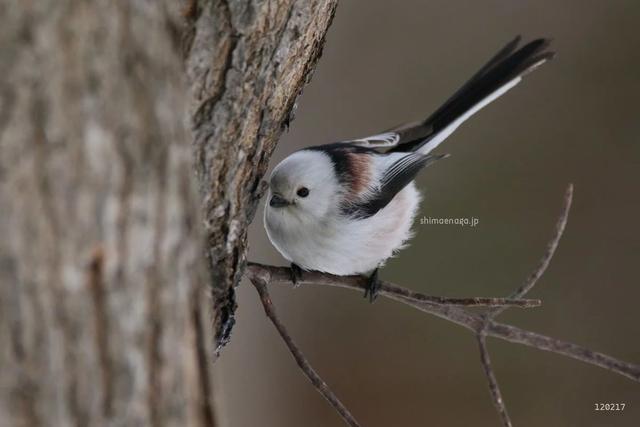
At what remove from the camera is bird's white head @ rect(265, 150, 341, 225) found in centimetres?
174

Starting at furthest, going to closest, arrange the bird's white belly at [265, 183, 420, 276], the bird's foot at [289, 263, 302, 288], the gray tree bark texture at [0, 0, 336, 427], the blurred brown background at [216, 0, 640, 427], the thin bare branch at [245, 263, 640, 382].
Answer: the blurred brown background at [216, 0, 640, 427] < the bird's white belly at [265, 183, 420, 276] < the bird's foot at [289, 263, 302, 288] < the thin bare branch at [245, 263, 640, 382] < the gray tree bark texture at [0, 0, 336, 427]

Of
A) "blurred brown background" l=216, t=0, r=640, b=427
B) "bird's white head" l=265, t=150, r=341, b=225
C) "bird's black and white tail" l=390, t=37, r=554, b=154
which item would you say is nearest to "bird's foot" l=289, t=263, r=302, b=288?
"bird's white head" l=265, t=150, r=341, b=225

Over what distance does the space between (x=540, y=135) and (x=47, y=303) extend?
2370mm

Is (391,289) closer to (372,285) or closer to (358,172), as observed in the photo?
(372,285)

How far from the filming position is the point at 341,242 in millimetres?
1753

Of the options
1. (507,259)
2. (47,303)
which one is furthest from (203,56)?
(507,259)

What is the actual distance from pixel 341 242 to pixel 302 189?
0.15m

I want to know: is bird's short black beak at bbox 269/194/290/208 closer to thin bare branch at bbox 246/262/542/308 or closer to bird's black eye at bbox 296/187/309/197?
bird's black eye at bbox 296/187/309/197

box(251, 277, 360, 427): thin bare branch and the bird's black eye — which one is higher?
the bird's black eye

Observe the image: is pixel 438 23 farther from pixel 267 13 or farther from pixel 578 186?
pixel 267 13

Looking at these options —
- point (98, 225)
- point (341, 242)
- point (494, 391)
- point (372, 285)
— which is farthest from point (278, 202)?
point (98, 225)

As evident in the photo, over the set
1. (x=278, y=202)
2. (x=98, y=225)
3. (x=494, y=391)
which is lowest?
(x=494, y=391)

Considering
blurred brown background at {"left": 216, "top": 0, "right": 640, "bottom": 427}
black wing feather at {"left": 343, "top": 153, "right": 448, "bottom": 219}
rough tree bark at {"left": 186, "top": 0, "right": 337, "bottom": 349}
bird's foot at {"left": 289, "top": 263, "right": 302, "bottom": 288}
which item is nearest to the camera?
rough tree bark at {"left": 186, "top": 0, "right": 337, "bottom": 349}

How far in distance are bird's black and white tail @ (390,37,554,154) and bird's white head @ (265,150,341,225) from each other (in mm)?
293
